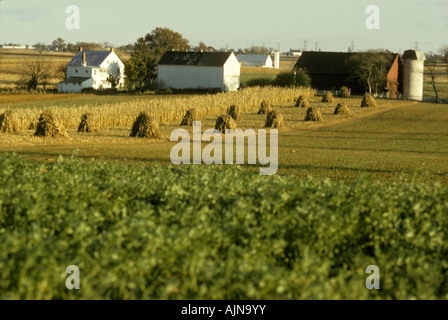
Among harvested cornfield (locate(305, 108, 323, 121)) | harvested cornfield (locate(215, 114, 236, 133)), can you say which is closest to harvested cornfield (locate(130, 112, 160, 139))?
harvested cornfield (locate(215, 114, 236, 133))

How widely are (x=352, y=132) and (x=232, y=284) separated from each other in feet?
96.2

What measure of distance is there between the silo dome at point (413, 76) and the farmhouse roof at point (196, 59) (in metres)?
22.1

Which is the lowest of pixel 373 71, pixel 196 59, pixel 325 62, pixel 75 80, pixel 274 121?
pixel 274 121

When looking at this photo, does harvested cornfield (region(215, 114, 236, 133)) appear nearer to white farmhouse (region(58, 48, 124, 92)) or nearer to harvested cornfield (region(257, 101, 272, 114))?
harvested cornfield (region(257, 101, 272, 114))

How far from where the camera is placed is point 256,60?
156375mm

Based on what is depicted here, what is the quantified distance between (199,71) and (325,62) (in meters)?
16.1

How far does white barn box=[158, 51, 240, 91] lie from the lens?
72.5 m

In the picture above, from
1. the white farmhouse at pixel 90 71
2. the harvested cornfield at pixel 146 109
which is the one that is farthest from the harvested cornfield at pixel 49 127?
the white farmhouse at pixel 90 71

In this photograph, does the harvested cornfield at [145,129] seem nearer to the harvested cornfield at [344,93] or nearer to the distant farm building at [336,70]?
the harvested cornfield at [344,93]

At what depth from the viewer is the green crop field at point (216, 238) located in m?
5.09

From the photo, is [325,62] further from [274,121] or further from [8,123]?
[8,123]

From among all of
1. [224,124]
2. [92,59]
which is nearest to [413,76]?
[92,59]
